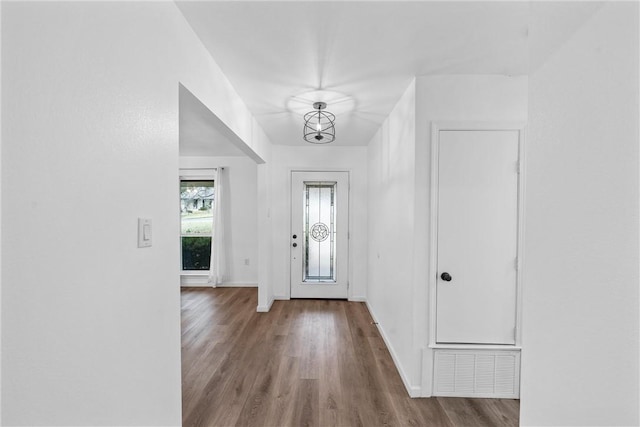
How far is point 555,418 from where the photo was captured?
0.84m

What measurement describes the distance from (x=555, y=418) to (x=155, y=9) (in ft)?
6.66

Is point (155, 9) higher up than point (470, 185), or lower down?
higher up

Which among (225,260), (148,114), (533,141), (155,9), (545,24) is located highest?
(155,9)

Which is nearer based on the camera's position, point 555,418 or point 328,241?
point 555,418

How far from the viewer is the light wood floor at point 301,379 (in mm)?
2004

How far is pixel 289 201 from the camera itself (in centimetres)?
451

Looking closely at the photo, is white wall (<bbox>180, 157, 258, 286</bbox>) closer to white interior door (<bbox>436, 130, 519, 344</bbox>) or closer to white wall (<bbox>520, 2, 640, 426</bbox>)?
white interior door (<bbox>436, 130, 519, 344</bbox>)

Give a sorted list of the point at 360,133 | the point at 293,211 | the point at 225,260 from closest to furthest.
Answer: the point at 360,133 < the point at 293,211 < the point at 225,260

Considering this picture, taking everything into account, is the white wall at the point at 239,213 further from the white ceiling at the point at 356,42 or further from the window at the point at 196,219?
the white ceiling at the point at 356,42

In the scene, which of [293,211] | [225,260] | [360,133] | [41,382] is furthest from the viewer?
[225,260]

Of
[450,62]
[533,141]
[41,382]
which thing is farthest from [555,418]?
[450,62]

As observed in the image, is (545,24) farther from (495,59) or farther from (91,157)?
(91,157)

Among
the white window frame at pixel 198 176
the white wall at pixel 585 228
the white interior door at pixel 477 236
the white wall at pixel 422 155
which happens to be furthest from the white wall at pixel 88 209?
the white window frame at pixel 198 176

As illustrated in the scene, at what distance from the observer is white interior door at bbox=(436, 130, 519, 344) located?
2174 mm
